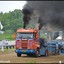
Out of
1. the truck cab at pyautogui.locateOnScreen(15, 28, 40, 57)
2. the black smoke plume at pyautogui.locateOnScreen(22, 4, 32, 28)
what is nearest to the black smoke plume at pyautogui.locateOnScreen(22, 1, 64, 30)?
the truck cab at pyautogui.locateOnScreen(15, 28, 40, 57)

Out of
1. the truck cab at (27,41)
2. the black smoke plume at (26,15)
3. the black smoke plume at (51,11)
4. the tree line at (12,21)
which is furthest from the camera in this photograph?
the tree line at (12,21)

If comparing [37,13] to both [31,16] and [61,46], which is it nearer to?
[31,16]

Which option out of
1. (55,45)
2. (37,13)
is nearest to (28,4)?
(37,13)

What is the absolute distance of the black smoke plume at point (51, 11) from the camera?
24.0 meters

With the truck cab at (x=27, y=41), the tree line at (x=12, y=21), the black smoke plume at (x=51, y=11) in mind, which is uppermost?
the tree line at (x=12, y=21)

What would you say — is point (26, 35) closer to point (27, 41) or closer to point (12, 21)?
point (27, 41)

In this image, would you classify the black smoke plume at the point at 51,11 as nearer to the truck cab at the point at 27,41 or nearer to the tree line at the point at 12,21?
the truck cab at the point at 27,41

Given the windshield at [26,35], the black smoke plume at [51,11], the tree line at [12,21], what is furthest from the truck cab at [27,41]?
the tree line at [12,21]

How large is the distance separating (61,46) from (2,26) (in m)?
73.0

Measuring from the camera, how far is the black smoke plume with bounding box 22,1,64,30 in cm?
2402

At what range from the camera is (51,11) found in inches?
976

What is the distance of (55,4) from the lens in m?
24.0

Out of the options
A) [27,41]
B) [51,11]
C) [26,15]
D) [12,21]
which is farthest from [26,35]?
[12,21]

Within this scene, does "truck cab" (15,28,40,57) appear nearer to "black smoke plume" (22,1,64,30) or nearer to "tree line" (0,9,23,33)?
"black smoke plume" (22,1,64,30)
